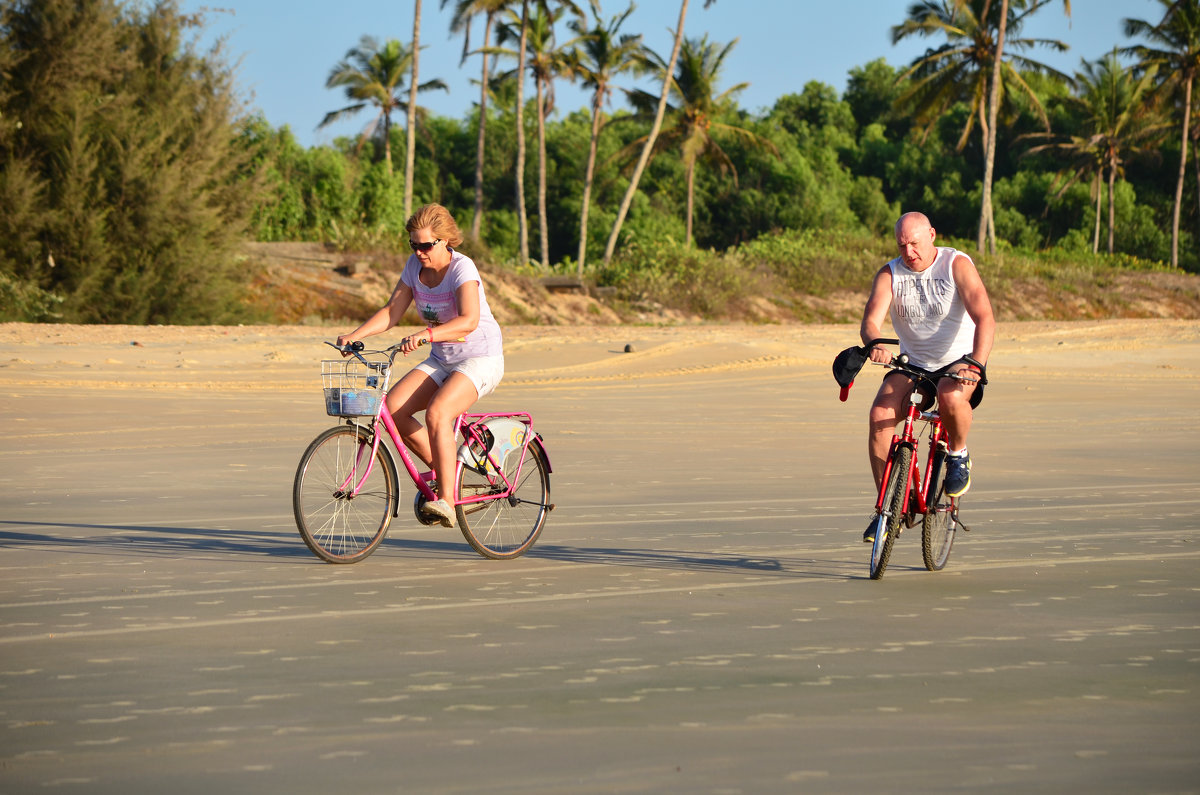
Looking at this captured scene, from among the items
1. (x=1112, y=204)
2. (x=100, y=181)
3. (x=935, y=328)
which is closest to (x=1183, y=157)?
(x=1112, y=204)

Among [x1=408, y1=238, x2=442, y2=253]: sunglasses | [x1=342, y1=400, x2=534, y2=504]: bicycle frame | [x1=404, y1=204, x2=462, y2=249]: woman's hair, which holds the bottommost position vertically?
[x1=342, y1=400, x2=534, y2=504]: bicycle frame

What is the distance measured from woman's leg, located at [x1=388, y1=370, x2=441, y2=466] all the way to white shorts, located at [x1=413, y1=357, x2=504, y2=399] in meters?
0.04

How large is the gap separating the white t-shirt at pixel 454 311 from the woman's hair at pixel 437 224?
111mm

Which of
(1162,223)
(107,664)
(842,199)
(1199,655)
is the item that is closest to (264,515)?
(107,664)

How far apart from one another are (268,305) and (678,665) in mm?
27212

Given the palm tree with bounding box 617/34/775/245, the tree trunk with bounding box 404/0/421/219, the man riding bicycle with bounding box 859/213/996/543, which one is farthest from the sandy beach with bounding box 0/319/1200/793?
the palm tree with bounding box 617/34/775/245

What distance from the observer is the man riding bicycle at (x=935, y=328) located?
283 inches

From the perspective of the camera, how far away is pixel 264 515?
934cm

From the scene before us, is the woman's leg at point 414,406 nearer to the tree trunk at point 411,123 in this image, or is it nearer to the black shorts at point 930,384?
the black shorts at point 930,384

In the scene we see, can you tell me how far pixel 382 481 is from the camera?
25.2 feet

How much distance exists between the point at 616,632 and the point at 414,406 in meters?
2.19

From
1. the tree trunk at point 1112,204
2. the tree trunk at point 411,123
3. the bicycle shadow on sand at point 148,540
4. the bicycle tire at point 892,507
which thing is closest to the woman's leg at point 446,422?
the bicycle shadow on sand at point 148,540

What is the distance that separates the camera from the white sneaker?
7.53m

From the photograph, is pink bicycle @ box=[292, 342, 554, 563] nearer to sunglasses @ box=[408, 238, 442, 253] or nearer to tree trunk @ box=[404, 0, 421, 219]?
sunglasses @ box=[408, 238, 442, 253]
